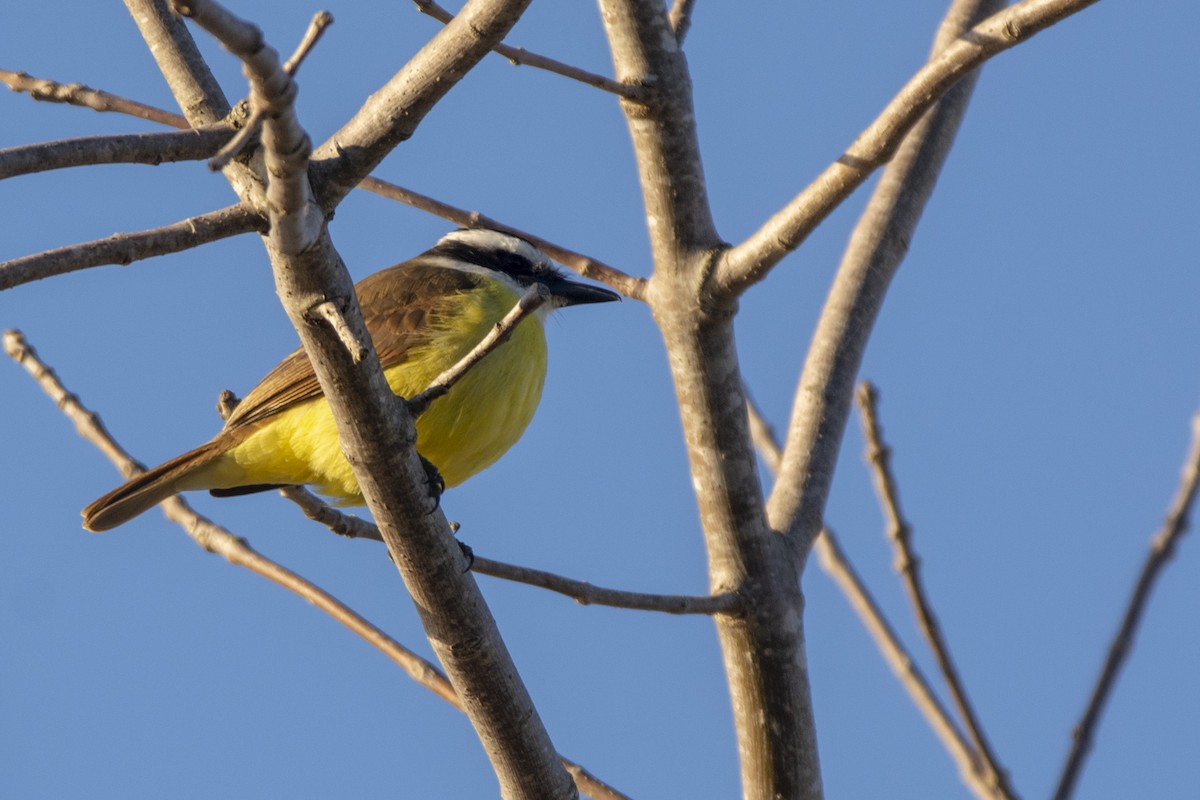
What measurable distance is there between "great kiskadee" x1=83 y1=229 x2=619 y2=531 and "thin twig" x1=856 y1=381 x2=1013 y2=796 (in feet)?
5.17

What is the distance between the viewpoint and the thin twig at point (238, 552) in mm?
3448

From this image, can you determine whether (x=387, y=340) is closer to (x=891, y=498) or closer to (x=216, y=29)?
(x=891, y=498)

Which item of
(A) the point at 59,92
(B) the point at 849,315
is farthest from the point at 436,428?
(A) the point at 59,92

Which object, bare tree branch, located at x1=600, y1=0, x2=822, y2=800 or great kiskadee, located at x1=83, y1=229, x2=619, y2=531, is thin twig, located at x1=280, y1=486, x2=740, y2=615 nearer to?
bare tree branch, located at x1=600, y1=0, x2=822, y2=800

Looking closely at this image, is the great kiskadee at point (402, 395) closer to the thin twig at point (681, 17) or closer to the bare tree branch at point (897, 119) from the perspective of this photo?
the thin twig at point (681, 17)

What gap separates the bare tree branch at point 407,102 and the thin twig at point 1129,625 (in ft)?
5.21

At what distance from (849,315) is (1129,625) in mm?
1465

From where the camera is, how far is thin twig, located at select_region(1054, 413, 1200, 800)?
9.02 feet

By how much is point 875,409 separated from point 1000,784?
887 mm

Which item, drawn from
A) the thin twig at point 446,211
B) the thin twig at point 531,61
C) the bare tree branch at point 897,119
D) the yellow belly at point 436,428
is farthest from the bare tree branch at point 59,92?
the yellow belly at point 436,428

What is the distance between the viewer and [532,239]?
3707 millimetres

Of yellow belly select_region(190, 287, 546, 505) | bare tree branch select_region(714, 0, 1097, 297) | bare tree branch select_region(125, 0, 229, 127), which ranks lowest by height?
bare tree branch select_region(714, 0, 1097, 297)

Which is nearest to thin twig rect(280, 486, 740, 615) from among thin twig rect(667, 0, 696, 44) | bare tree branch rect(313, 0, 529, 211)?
bare tree branch rect(313, 0, 529, 211)

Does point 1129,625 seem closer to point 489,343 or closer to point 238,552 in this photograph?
point 489,343
